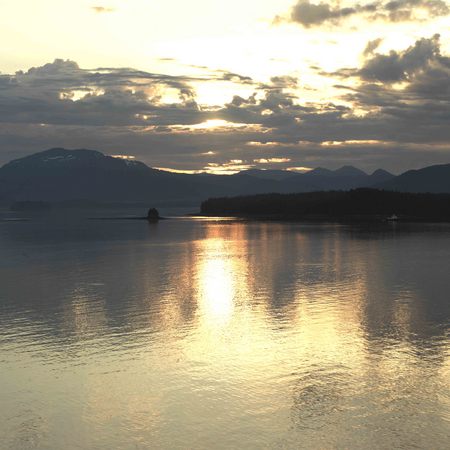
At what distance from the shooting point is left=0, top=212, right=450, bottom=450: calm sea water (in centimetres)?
2148

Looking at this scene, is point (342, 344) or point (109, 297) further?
point (109, 297)

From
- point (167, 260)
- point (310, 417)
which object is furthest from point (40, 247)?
point (310, 417)

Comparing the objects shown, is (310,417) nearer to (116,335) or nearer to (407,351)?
(407,351)

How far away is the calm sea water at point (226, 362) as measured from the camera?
70.5 ft

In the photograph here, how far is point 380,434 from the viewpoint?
68.9 ft

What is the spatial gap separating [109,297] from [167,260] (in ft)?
107

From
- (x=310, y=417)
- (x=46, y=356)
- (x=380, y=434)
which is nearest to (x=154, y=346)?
(x=46, y=356)

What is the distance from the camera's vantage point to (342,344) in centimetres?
3284

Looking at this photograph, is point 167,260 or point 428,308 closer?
point 428,308

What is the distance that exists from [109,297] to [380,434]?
31790 millimetres

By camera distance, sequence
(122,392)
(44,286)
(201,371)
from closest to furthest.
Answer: (122,392), (201,371), (44,286)

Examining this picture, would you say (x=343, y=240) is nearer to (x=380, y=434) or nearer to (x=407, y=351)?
(x=407, y=351)

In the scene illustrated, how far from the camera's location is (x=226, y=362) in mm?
29531

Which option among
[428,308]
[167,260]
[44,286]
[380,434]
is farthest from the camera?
[167,260]
